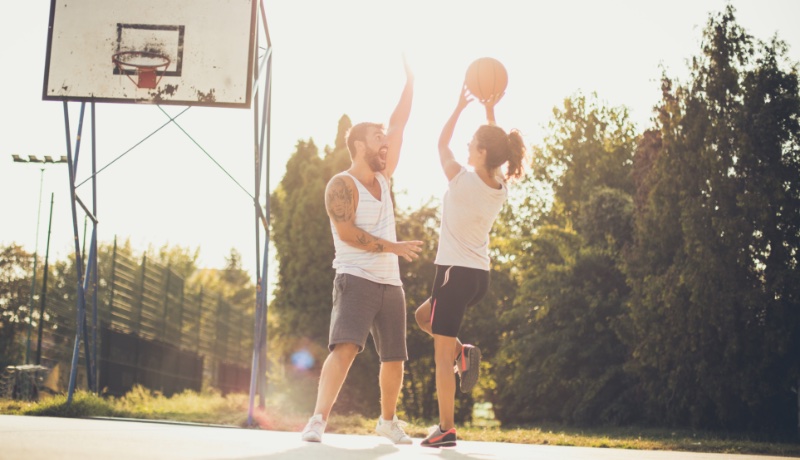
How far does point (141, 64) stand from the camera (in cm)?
1141

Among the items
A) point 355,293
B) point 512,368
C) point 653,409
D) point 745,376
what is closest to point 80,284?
point 355,293

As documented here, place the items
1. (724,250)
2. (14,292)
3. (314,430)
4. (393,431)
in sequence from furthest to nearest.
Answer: (14,292) < (724,250) < (393,431) < (314,430)

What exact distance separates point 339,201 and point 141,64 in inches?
243

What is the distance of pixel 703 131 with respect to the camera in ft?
58.7

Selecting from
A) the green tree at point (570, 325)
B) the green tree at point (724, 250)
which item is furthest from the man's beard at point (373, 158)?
the green tree at point (570, 325)

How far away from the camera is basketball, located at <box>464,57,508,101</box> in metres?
7.25

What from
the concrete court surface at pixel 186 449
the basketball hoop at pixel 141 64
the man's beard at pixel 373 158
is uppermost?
the basketball hoop at pixel 141 64

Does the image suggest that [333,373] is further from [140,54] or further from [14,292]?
[14,292]

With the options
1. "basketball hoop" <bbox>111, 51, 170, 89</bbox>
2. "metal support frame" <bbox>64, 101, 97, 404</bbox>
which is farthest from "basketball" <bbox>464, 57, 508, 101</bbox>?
"metal support frame" <bbox>64, 101, 97, 404</bbox>

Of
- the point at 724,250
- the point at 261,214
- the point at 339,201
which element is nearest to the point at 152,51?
the point at 261,214

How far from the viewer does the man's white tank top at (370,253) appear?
6.30 metres

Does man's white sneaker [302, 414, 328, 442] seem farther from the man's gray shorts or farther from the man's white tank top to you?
the man's white tank top

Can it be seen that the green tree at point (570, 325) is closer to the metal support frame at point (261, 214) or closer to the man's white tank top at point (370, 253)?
the metal support frame at point (261, 214)

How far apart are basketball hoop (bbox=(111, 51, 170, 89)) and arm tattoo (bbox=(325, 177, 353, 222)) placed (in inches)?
229
